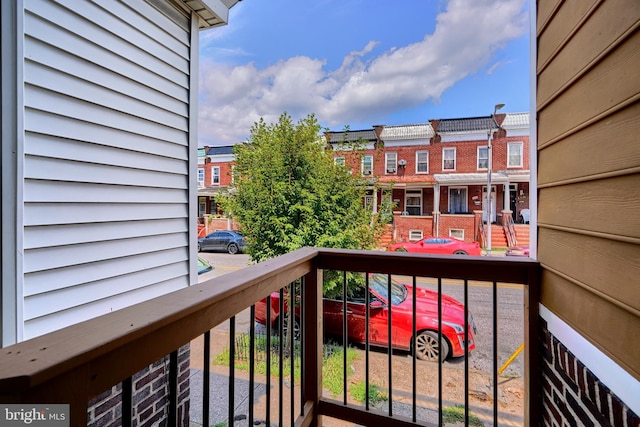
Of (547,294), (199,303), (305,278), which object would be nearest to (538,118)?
(547,294)

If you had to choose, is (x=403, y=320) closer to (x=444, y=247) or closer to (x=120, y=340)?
(x=120, y=340)

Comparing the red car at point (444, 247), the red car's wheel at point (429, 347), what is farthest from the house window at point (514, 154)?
the red car's wheel at point (429, 347)

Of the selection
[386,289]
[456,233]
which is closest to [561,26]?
[386,289]

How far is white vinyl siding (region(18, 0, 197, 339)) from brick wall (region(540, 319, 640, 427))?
6.11ft

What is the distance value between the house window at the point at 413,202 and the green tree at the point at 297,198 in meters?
7.65

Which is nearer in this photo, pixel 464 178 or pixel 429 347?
Answer: pixel 429 347

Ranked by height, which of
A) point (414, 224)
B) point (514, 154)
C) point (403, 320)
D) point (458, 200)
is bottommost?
point (403, 320)

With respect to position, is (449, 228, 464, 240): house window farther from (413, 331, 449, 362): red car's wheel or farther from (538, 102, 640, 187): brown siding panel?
(538, 102, 640, 187): brown siding panel

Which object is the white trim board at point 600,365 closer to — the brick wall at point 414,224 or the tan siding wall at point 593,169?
the tan siding wall at point 593,169

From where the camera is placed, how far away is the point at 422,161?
36.4 ft

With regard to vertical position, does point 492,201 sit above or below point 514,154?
below

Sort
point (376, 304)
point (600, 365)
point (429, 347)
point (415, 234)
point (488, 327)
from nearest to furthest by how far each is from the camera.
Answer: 1. point (600, 365)
2. point (429, 347)
3. point (376, 304)
4. point (488, 327)
5. point (415, 234)

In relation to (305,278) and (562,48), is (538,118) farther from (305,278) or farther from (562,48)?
(305,278)

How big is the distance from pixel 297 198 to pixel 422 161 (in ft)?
26.9
